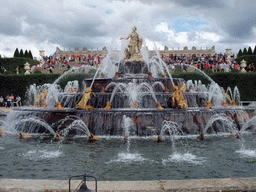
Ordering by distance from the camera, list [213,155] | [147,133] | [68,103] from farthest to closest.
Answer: [68,103] → [147,133] → [213,155]

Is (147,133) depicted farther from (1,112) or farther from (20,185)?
(1,112)

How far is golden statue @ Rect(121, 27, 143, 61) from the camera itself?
20109 millimetres

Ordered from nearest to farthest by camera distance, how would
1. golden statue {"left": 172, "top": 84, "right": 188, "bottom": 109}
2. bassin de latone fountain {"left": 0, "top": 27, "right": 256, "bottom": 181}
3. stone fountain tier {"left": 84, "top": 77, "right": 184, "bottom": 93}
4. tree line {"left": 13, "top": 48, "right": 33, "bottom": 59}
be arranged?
bassin de latone fountain {"left": 0, "top": 27, "right": 256, "bottom": 181} → golden statue {"left": 172, "top": 84, "right": 188, "bottom": 109} → stone fountain tier {"left": 84, "top": 77, "right": 184, "bottom": 93} → tree line {"left": 13, "top": 48, "right": 33, "bottom": 59}

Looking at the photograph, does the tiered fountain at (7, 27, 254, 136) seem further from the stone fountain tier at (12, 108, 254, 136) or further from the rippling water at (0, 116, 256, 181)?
the rippling water at (0, 116, 256, 181)

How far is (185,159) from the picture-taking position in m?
7.01

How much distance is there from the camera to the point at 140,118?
1062cm

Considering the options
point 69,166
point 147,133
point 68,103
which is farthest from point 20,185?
point 68,103

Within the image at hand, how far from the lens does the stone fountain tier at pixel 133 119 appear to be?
10.6 meters

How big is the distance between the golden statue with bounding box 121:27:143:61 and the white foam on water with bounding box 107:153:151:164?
13622 millimetres

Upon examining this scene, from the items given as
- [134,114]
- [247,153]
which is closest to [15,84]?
[134,114]

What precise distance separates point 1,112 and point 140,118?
1325 cm

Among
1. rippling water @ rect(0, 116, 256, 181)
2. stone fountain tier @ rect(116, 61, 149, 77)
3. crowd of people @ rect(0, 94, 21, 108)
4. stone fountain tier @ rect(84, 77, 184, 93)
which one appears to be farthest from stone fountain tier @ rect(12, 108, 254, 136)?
crowd of people @ rect(0, 94, 21, 108)

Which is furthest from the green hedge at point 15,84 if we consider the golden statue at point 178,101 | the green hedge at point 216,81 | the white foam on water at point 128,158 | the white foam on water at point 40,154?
the white foam on water at point 128,158

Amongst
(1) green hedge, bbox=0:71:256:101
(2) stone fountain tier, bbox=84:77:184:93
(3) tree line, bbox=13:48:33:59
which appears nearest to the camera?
(2) stone fountain tier, bbox=84:77:184:93
